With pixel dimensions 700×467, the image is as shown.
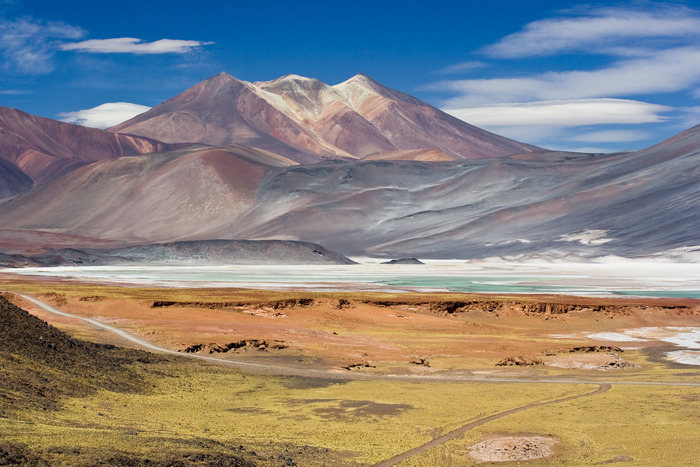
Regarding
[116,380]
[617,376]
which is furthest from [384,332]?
[116,380]

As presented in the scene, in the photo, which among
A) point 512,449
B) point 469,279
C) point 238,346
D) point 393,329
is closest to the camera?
point 512,449

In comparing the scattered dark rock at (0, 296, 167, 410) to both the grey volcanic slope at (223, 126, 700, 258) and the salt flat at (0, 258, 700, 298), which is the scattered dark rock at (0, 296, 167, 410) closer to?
the salt flat at (0, 258, 700, 298)

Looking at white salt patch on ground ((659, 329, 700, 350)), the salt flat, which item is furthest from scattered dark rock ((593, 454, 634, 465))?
the salt flat

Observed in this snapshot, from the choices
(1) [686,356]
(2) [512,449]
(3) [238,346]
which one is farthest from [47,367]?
(1) [686,356]

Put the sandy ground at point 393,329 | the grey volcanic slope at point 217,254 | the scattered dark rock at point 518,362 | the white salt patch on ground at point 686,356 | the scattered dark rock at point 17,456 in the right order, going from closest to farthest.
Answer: the scattered dark rock at point 17,456
the scattered dark rock at point 518,362
the sandy ground at point 393,329
the white salt patch on ground at point 686,356
the grey volcanic slope at point 217,254

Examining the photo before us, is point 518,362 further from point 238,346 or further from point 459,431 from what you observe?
point 459,431

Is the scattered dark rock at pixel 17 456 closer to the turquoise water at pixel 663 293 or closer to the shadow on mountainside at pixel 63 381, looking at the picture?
the shadow on mountainside at pixel 63 381

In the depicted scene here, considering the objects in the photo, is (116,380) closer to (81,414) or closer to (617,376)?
(81,414)

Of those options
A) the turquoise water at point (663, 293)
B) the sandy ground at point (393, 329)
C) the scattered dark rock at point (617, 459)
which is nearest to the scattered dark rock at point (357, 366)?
the sandy ground at point (393, 329)

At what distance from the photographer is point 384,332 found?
41531mm

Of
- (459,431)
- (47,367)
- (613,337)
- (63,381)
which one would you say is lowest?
(459,431)

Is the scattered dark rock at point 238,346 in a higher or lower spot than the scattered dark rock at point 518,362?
lower

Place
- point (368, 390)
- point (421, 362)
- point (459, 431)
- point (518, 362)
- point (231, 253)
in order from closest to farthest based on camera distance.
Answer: point (459, 431) → point (368, 390) → point (421, 362) → point (518, 362) → point (231, 253)

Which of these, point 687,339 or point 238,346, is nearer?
point 238,346
